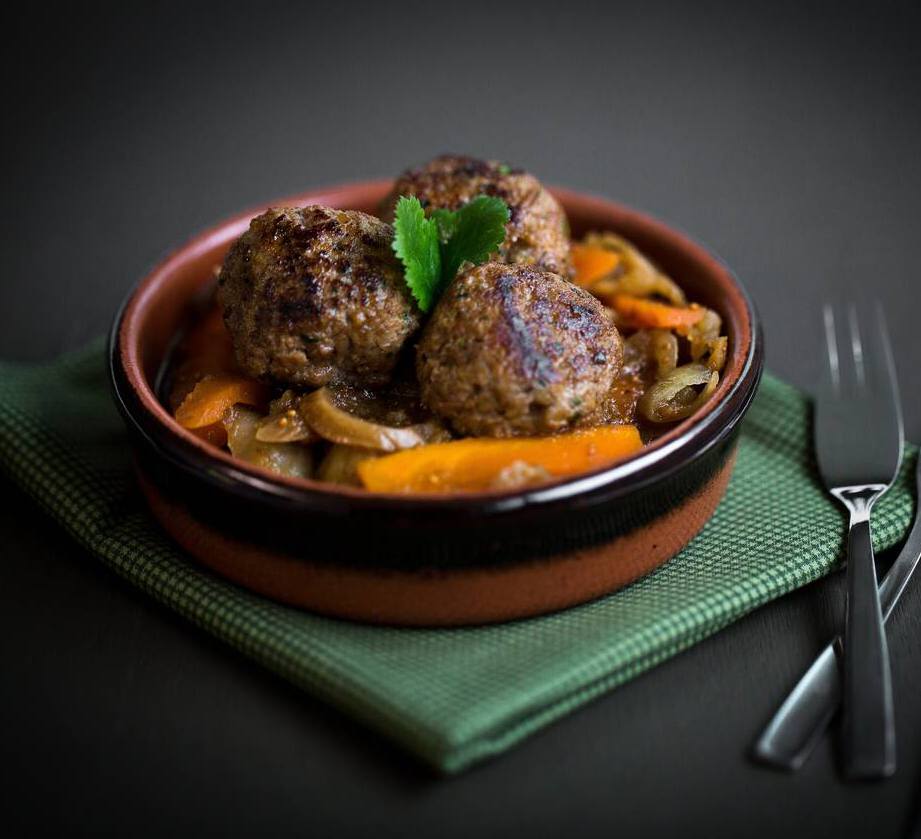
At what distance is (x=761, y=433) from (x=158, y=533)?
227cm

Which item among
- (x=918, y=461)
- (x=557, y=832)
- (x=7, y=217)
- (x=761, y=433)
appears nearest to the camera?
(x=557, y=832)

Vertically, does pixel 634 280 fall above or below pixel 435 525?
above

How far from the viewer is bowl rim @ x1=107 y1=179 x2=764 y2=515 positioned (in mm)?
3383

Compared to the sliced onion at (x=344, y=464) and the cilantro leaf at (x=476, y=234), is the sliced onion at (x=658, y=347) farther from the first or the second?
the sliced onion at (x=344, y=464)

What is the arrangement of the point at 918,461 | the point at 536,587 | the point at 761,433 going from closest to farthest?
the point at 536,587 < the point at 918,461 < the point at 761,433

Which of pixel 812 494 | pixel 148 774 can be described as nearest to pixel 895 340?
pixel 812 494

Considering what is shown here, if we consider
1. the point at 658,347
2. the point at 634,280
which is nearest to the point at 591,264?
the point at 634,280

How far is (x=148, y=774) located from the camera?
11.1 feet

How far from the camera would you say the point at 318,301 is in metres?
3.65

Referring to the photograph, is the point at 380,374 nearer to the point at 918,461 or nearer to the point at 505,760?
the point at 505,760

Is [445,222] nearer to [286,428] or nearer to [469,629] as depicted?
[286,428]

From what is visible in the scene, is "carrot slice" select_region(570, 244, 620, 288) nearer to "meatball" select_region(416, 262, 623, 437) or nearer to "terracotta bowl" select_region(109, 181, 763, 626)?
"terracotta bowl" select_region(109, 181, 763, 626)

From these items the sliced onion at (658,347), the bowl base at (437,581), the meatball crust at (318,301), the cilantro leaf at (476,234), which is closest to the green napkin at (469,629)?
the bowl base at (437,581)

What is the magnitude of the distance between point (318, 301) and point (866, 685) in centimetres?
192
